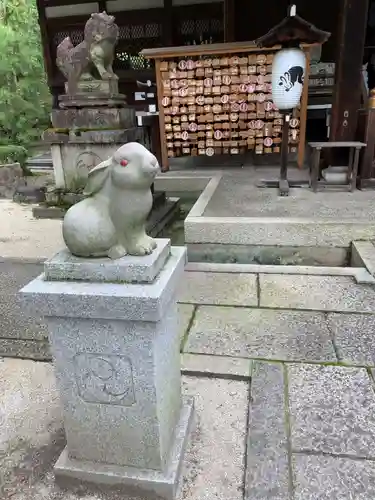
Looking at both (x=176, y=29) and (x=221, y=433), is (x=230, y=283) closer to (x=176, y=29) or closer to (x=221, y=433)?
(x=221, y=433)

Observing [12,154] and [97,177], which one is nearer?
[97,177]

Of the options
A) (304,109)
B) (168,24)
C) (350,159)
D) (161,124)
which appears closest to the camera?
(350,159)

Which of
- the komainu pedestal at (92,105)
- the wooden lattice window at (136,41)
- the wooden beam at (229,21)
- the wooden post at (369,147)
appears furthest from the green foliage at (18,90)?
the wooden post at (369,147)

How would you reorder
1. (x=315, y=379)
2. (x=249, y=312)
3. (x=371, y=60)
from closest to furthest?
(x=315, y=379) → (x=249, y=312) → (x=371, y=60)

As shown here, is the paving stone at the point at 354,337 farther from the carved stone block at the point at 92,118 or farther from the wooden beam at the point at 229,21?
the wooden beam at the point at 229,21

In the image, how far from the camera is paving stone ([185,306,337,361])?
10.1 feet

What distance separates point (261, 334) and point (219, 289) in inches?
35.0

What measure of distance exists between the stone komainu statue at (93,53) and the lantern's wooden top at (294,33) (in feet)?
7.62

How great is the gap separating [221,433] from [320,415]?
0.62 metres

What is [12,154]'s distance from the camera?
9.70 meters

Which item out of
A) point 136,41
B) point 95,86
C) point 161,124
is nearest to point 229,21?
point 136,41

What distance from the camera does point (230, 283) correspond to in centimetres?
425

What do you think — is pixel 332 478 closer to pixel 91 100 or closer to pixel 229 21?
pixel 91 100

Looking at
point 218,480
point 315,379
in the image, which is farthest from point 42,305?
point 315,379
